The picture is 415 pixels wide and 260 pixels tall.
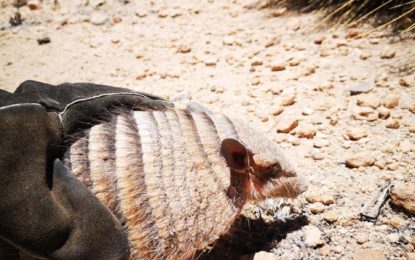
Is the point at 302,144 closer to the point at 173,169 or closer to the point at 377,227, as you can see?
the point at 377,227

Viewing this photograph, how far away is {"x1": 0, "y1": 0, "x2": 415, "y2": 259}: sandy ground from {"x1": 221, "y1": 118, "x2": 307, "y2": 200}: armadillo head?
0.78 feet

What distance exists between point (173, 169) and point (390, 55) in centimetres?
246

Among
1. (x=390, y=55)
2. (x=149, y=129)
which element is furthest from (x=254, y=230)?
(x=390, y=55)

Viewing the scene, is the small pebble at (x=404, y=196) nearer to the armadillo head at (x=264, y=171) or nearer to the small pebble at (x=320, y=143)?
the armadillo head at (x=264, y=171)

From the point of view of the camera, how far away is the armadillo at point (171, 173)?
1.47 metres

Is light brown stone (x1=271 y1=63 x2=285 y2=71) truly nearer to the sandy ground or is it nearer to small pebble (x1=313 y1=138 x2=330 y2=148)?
the sandy ground

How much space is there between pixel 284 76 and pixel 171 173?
6.68 ft

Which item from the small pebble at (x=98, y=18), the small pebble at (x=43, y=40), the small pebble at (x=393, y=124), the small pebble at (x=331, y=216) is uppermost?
the small pebble at (x=98, y=18)

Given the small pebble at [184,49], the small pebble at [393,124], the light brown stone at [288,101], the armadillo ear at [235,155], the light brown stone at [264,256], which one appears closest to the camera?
the armadillo ear at [235,155]

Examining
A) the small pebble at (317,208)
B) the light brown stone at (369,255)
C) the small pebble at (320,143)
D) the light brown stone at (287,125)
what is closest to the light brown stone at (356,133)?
the small pebble at (320,143)

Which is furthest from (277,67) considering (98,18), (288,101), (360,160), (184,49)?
(98,18)

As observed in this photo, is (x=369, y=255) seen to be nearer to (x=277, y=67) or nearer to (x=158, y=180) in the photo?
(x=158, y=180)

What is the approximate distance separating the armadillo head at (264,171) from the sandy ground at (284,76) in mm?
238

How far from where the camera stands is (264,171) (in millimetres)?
1830
